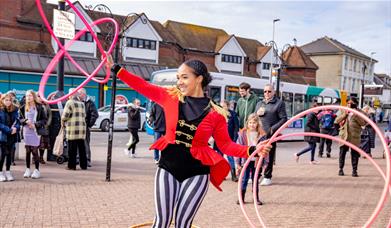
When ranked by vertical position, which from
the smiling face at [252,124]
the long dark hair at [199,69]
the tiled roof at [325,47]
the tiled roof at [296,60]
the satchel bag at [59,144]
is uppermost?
the tiled roof at [325,47]

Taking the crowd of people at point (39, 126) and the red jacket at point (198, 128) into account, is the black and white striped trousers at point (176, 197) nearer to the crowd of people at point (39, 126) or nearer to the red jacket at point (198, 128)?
the red jacket at point (198, 128)

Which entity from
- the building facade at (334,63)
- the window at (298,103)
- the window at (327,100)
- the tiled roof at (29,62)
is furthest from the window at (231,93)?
the building facade at (334,63)

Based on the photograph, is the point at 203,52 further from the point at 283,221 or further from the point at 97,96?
the point at 283,221

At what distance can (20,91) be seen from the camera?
102 ft

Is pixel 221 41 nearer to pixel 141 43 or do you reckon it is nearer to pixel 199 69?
pixel 141 43

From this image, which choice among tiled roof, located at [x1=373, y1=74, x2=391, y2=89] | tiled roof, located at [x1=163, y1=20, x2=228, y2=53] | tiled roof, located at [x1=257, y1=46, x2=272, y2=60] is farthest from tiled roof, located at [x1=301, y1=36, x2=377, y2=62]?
tiled roof, located at [x1=163, y1=20, x2=228, y2=53]

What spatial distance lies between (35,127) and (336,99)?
25052 mm

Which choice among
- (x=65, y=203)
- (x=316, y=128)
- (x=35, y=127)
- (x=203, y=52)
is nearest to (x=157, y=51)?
(x=203, y=52)

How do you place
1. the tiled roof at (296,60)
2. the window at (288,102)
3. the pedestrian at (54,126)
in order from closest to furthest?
the pedestrian at (54,126) < the window at (288,102) < the tiled roof at (296,60)

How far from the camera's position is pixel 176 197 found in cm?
360

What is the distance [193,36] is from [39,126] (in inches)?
1652

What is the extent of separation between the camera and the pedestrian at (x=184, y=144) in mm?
3564

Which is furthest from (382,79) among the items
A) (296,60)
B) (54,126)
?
(54,126)

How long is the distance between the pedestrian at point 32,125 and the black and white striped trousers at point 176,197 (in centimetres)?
626
